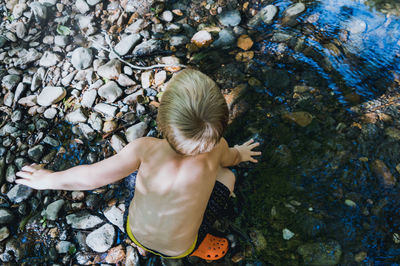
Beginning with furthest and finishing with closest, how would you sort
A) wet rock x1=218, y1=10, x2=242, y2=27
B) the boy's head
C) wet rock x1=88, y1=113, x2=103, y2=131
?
wet rock x1=218, y1=10, x2=242, y2=27
wet rock x1=88, y1=113, x2=103, y2=131
the boy's head

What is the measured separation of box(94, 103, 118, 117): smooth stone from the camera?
2553 mm

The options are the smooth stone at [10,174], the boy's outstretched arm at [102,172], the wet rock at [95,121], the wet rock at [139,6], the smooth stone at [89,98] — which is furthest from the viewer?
the wet rock at [139,6]

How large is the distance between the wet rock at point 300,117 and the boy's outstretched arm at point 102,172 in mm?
1288

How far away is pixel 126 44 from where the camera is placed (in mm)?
2875

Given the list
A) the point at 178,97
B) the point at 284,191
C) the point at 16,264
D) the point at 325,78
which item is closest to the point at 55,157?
the point at 16,264

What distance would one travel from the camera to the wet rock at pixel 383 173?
6.84 ft

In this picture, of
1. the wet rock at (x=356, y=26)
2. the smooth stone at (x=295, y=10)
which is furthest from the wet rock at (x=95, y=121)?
the wet rock at (x=356, y=26)

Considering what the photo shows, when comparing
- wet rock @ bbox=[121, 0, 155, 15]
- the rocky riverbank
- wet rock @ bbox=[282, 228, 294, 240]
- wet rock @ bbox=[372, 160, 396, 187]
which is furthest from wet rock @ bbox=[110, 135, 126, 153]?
wet rock @ bbox=[372, 160, 396, 187]

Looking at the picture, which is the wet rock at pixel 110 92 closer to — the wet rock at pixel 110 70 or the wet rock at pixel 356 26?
the wet rock at pixel 110 70

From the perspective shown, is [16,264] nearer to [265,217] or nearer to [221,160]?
[221,160]

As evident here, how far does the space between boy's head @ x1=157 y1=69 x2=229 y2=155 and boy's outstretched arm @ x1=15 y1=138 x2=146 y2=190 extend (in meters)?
0.45

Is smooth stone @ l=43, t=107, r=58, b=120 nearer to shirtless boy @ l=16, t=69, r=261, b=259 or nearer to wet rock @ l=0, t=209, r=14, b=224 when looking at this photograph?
shirtless boy @ l=16, t=69, r=261, b=259

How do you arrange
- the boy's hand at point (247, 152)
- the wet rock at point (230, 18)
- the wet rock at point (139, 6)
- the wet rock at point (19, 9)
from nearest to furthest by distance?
the boy's hand at point (247, 152), the wet rock at point (230, 18), the wet rock at point (139, 6), the wet rock at point (19, 9)

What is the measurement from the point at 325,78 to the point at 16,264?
286 cm
